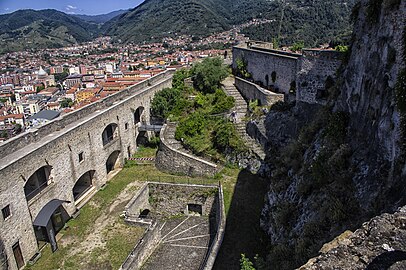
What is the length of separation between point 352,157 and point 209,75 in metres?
21.7

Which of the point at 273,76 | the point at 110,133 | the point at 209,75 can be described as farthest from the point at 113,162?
the point at 273,76

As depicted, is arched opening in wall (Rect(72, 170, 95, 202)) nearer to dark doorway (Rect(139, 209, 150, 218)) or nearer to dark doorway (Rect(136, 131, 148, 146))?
dark doorway (Rect(139, 209, 150, 218))

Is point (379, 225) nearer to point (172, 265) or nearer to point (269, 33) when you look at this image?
point (172, 265)

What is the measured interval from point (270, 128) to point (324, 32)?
238ft

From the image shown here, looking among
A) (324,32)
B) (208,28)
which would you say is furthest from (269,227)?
(208,28)

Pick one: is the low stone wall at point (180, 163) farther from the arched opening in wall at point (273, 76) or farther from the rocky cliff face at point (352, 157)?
the rocky cliff face at point (352, 157)

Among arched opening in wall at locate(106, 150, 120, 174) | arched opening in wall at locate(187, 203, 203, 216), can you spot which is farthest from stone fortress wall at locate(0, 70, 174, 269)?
arched opening in wall at locate(187, 203, 203, 216)

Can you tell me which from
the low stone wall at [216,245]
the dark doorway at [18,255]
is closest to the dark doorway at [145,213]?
the low stone wall at [216,245]

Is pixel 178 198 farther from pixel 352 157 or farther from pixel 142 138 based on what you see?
pixel 352 157

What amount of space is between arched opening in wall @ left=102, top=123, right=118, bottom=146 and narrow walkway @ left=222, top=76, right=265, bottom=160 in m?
8.86

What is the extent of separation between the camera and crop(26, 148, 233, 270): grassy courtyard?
45.7 feet

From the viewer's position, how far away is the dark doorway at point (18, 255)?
13.5 meters

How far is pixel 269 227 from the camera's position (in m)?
12.4

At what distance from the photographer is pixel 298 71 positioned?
17234 mm
